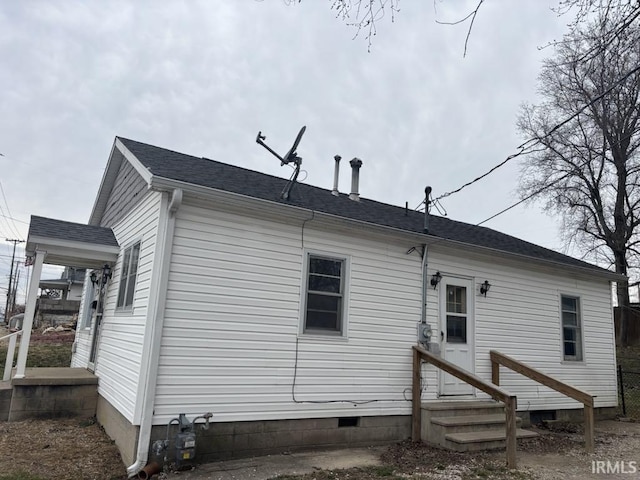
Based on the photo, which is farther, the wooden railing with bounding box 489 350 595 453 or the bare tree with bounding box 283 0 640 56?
the wooden railing with bounding box 489 350 595 453

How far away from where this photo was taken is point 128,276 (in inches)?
276

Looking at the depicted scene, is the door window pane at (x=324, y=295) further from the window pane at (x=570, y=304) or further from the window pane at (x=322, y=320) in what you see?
the window pane at (x=570, y=304)

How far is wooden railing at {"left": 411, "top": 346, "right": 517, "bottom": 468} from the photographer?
224 inches

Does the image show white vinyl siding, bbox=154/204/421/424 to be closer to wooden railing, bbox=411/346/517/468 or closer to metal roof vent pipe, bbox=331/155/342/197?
wooden railing, bbox=411/346/517/468

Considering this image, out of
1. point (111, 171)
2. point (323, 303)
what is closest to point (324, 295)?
point (323, 303)

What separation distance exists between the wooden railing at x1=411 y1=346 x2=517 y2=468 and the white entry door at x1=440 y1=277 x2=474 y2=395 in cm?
73

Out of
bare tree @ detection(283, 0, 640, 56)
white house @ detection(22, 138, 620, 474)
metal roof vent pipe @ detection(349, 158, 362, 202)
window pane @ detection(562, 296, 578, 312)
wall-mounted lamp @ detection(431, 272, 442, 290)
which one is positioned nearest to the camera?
bare tree @ detection(283, 0, 640, 56)

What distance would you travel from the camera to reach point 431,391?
294 inches

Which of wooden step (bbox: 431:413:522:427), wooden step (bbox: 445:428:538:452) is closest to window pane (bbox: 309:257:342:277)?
wooden step (bbox: 431:413:522:427)

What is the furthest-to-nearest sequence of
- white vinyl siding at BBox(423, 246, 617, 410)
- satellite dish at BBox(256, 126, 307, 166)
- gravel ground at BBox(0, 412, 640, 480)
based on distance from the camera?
1. white vinyl siding at BBox(423, 246, 617, 410)
2. satellite dish at BBox(256, 126, 307, 166)
3. gravel ground at BBox(0, 412, 640, 480)

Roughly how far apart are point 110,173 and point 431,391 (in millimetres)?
7394

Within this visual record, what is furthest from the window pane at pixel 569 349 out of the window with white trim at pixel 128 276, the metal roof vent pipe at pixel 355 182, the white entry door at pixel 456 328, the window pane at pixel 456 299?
the window with white trim at pixel 128 276

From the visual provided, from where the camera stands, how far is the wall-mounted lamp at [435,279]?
7777mm

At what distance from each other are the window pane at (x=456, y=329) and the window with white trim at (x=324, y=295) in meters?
2.35
